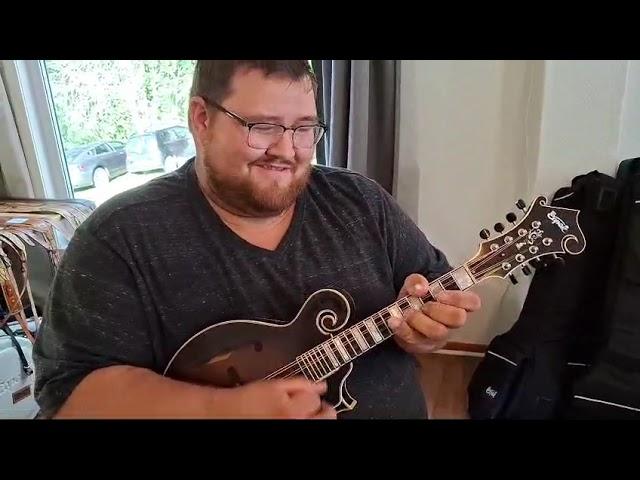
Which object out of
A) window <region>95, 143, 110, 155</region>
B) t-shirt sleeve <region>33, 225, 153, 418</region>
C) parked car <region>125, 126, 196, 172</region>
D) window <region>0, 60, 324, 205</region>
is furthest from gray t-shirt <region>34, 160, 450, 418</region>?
window <region>95, 143, 110, 155</region>

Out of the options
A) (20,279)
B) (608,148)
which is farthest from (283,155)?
(608,148)

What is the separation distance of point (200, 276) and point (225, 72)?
0.28 metres

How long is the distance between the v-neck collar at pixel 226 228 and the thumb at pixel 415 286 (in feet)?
0.60

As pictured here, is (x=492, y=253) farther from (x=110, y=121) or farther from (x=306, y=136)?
(x=110, y=121)

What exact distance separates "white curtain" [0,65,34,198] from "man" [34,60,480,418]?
0.96m

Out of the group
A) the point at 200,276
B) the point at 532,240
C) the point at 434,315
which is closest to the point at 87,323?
the point at 200,276

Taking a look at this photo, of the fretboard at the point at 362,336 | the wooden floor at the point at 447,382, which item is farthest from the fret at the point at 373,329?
the wooden floor at the point at 447,382

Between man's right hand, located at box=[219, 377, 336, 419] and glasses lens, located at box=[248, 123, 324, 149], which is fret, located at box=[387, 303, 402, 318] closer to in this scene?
man's right hand, located at box=[219, 377, 336, 419]

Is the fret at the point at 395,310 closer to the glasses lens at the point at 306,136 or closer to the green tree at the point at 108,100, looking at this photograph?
the glasses lens at the point at 306,136

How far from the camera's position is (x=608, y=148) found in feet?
4.54

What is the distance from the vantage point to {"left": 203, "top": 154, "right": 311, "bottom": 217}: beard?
0.78m
